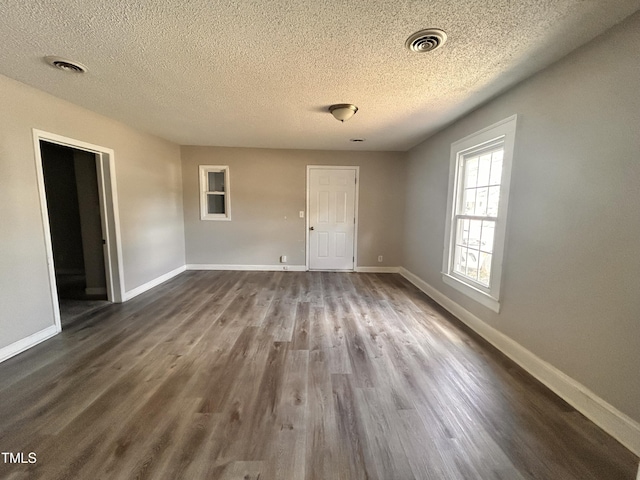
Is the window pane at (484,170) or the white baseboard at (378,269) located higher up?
the window pane at (484,170)

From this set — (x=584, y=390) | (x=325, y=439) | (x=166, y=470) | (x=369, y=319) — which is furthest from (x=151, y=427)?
(x=584, y=390)

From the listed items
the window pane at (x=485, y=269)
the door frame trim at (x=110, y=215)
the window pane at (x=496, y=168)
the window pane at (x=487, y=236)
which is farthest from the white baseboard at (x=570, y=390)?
the door frame trim at (x=110, y=215)

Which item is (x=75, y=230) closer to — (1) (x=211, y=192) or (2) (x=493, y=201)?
(1) (x=211, y=192)

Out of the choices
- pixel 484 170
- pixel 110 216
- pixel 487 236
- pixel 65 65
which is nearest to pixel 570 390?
pixel 487 236

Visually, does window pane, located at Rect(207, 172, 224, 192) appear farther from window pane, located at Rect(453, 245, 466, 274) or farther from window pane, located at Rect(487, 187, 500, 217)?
window pane, located at Rect(487, 187, 500, 217)

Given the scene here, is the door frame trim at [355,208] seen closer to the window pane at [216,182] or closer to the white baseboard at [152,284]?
the window pane at [216,182]

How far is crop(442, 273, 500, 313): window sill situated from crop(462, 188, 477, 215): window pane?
849 mm

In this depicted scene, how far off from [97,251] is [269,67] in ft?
11.2

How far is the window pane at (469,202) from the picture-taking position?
2.93 m

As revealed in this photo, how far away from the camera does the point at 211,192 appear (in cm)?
499

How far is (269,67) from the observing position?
76.5 inches

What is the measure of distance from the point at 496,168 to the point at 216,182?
463cm

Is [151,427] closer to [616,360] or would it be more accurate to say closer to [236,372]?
[236,372]

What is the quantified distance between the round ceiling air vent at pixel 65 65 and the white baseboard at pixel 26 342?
2.34 meters
